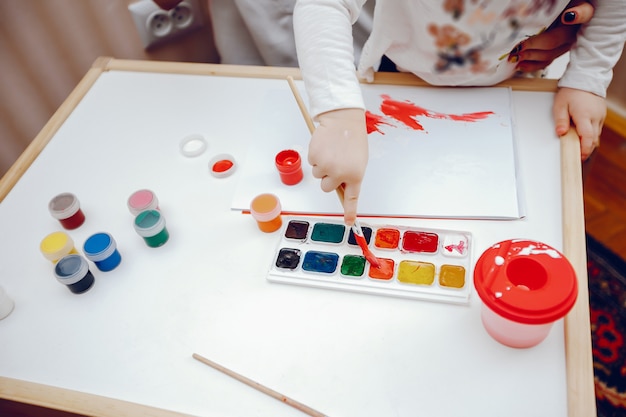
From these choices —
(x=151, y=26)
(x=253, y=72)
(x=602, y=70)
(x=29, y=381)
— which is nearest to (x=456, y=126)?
(x=602, y=70)

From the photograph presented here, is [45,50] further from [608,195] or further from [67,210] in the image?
[608,195]

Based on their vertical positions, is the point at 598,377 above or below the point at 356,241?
below

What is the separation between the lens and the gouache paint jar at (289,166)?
2.27 feet

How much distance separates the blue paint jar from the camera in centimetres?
63

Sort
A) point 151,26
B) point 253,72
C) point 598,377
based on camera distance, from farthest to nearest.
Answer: point 151,26 → point 598,377 → point 253,72

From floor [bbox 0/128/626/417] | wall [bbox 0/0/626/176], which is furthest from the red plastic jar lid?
wall [bbox 0/0/626/176]

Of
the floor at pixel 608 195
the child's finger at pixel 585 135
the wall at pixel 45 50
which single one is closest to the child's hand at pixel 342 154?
the child's finger at pixel 585 135

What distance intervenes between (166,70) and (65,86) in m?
0.31

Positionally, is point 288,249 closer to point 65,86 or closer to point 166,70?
point 166,70

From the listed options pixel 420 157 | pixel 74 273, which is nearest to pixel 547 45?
pixel 420 157

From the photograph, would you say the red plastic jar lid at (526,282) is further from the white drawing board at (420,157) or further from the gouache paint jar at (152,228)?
the gouache paint jar at (152,228)

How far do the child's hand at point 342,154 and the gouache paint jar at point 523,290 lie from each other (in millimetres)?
167

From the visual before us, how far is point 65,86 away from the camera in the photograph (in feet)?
3.58

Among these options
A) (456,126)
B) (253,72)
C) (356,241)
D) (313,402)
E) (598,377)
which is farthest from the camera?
(598,377)
